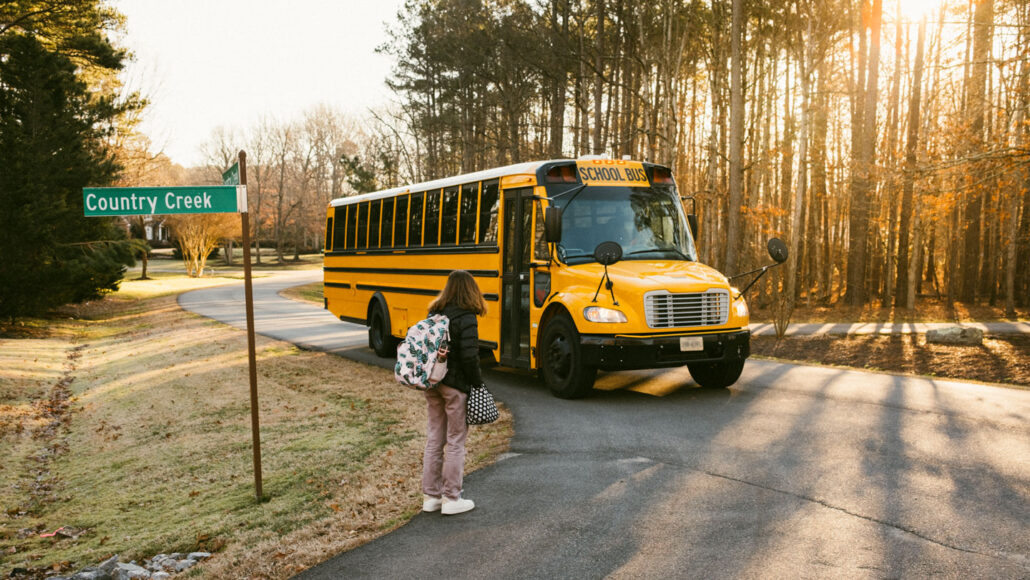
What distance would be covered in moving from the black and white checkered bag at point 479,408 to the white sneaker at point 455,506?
1.93 feet

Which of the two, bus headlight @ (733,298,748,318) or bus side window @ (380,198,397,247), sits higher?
bus side window @ (380,198,397,247)

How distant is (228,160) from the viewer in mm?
74688

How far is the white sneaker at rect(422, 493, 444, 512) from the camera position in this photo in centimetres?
559

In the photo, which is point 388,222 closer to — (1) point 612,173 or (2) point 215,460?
(1) point 612,173

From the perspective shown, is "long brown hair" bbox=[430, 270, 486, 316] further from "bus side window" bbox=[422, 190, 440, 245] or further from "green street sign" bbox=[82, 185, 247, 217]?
"bus side window" bbox=[422, 190, 440, 245]

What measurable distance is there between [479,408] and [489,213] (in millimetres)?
5787

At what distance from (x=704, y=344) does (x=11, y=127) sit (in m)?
20.7

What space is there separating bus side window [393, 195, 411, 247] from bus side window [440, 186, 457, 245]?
4.72ft

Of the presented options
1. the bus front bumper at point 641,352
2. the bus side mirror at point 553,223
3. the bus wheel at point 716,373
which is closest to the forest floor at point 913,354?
the bus wheel at point 716,373

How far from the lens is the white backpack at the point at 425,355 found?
525 centimetres

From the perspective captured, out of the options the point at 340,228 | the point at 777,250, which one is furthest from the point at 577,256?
the point at 340,228

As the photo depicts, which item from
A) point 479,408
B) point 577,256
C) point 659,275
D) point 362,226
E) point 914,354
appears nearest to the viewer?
point 479,408

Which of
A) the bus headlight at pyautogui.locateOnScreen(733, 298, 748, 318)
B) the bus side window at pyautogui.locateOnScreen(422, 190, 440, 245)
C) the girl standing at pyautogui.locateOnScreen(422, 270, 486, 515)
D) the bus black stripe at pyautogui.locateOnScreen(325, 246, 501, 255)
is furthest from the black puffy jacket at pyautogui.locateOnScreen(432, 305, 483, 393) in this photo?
the bus side window at pyautogui.locateOnScreen(422, 190, 440, 245)

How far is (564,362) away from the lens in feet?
31.1
